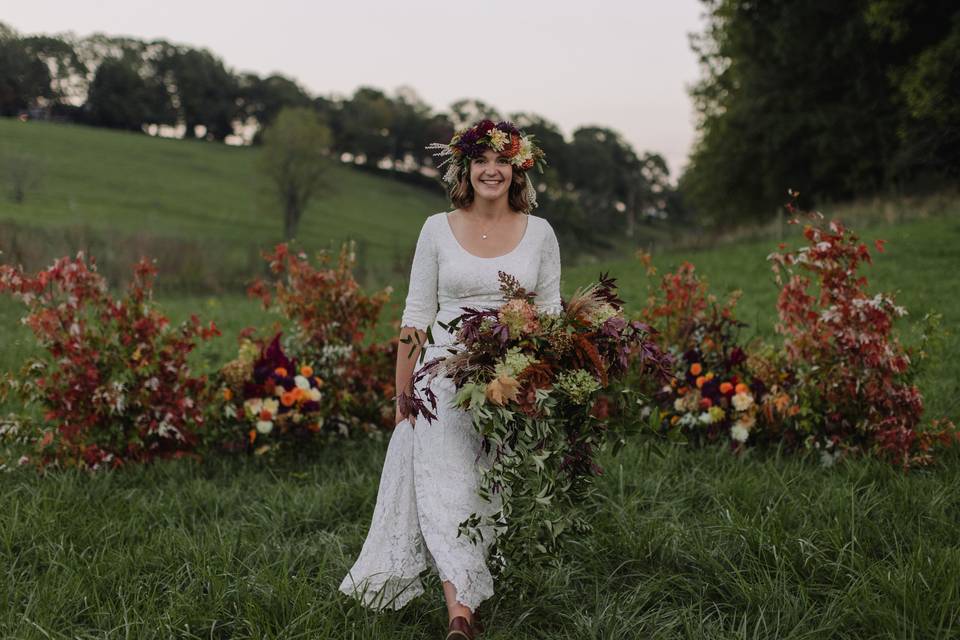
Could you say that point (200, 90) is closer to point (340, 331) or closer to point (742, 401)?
point (340, 331)

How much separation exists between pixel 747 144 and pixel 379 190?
40.3 m

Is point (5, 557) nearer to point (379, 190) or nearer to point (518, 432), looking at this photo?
point (518, 432)

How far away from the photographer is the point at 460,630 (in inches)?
113

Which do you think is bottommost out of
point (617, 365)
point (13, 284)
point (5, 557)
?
point (5, 557)

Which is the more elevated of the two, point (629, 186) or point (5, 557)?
point (629, 186)

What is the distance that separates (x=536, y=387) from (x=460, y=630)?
3.46 ft

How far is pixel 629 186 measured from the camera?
7069cm

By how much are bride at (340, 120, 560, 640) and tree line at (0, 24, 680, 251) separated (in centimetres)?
5397

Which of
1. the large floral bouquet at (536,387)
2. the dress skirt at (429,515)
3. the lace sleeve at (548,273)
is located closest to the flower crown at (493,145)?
the lace sleeve at (548,273)

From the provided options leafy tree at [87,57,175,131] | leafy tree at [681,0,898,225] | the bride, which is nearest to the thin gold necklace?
the bride

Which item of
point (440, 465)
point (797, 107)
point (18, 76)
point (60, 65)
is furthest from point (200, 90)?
point (440, 465)

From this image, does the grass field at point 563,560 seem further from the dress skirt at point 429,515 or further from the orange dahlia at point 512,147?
the orange dahlia at point 512,147

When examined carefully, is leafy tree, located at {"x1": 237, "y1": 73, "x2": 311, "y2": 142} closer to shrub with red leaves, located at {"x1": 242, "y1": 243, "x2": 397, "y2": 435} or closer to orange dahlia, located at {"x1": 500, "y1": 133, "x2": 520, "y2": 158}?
shrub with red leaves, located at {"x1": 242, "y1": 243, "x2": 397, "y2": 435}

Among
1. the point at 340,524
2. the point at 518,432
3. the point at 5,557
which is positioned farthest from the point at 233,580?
the point at 518,432
